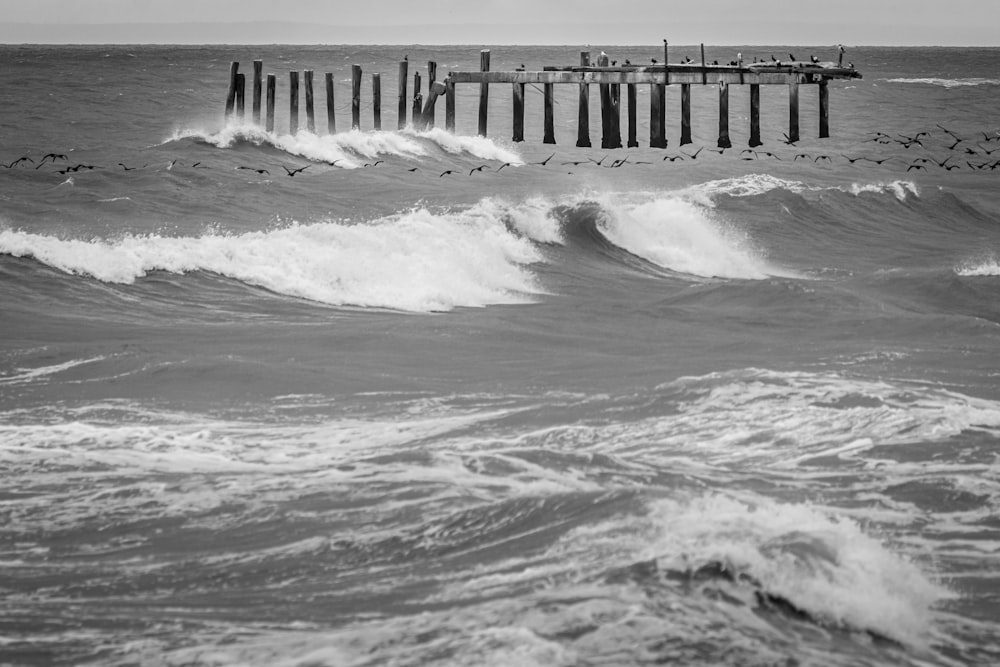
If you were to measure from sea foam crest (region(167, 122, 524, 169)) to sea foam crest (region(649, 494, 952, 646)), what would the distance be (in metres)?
21.6

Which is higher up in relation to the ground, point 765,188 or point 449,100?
point 449,100

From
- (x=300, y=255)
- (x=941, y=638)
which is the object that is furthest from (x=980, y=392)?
(x=300, y=255)

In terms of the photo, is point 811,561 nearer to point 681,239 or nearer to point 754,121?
point 681,239

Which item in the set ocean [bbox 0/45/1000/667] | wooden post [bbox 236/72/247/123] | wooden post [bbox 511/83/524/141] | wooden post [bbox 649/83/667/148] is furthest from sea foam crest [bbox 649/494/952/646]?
wooden post [bbox 236/72/247/123]

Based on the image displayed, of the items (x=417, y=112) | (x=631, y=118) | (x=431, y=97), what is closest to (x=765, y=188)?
(x=631, y=118)

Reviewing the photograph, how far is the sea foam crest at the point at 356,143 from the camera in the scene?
29.3 meters

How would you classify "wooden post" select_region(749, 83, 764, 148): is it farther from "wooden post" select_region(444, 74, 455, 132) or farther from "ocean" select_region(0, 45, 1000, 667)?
"ocean" select_region(0, 45, 1000, 667)

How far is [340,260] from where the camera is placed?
51.7 ft

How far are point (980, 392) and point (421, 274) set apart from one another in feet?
23.4

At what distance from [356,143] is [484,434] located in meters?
22.5

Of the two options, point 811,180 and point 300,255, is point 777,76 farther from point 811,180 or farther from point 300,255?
point 300,255

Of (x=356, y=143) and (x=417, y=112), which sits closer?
(x=356, y=143)

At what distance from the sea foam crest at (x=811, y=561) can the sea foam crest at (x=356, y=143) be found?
21.6 meters

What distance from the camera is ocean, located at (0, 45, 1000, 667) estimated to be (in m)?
5.82
